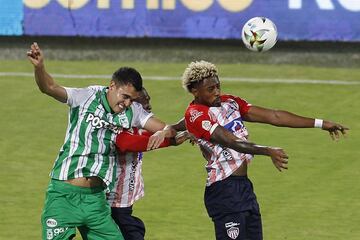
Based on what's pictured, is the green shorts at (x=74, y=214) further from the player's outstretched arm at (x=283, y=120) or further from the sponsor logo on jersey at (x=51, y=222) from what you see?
the player's outstretched arm at (x=283, y=120)

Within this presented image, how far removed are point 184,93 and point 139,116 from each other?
11645mm

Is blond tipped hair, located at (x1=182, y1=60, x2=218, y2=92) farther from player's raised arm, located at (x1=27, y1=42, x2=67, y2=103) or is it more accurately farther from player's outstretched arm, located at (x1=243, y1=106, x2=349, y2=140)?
player's raised arm, located at (x1=27, y1=42, x2=67, y2=103)

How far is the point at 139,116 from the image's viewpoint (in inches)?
412

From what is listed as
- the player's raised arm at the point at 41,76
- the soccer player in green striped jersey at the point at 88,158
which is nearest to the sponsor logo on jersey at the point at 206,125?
the soccer player in green striped jersey at the point at 88,158

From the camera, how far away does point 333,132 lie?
10.8 m

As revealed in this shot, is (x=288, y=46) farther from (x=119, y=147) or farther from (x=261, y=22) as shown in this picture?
(x=119, y=147)

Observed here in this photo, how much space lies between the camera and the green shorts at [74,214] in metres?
10.1

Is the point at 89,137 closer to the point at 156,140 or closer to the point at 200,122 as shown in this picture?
the point at 156,140

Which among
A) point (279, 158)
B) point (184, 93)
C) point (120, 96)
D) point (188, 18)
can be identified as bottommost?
point (279, 158)

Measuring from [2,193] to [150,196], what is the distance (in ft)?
6.80

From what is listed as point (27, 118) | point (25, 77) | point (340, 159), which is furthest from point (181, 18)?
point (340, 159)

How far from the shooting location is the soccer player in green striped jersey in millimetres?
10070


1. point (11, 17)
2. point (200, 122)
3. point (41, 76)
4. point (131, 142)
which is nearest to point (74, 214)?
point (131, 142)

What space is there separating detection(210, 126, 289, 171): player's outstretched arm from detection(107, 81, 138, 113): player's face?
0.84m
